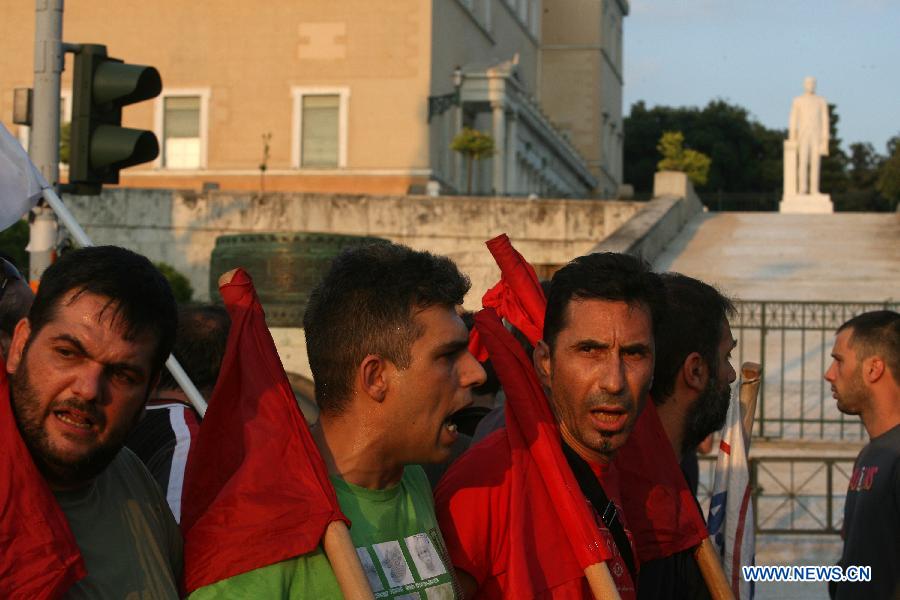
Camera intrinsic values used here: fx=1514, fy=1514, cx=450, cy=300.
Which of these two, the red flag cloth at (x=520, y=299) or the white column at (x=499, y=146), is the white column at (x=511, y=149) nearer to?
the white column at (x=499, y=146)

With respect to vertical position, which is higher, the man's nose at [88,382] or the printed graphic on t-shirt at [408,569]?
the man's nose at [88,382]

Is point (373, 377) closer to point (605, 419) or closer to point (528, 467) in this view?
point (528, 467)

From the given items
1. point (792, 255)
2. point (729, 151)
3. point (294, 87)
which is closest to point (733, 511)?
point (792, 255)

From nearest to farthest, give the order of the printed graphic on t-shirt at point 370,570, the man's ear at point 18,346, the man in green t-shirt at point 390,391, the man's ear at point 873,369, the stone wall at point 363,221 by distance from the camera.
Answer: the man's ear at point 18,346 < the printed graphic on t-shirt at point 370,570 < the man in green t-shirt at point 390,391 < the man's ear at point 873,369 < the stone wall at point 363,221

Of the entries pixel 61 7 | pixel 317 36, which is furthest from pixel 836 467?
pixel 317 36

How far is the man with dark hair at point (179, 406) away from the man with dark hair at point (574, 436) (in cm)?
89

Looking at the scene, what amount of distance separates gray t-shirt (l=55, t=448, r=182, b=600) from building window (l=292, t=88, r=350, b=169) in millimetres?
37066

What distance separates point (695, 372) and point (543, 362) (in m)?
0.84

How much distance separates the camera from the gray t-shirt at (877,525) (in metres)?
5.09

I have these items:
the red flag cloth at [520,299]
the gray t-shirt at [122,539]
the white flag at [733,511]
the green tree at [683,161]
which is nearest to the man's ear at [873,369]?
the white flag at [733,511]

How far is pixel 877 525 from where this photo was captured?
5191 mm

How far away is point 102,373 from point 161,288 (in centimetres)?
25

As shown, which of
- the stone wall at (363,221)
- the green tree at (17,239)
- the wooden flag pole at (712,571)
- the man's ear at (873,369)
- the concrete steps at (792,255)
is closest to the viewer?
the wooden flag pole at (712,571)

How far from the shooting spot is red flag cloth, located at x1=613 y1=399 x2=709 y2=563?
4.06 meters
